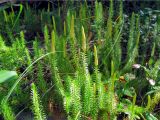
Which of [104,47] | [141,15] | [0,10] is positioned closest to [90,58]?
[104,47]

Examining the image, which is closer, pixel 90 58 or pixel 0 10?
pixel 90 58

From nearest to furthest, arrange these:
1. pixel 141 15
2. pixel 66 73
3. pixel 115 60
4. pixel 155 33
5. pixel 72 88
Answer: pixel 72 88 < pixel 66 73 < pixel 115 60 < pixel 155 33 < pixel 141 15

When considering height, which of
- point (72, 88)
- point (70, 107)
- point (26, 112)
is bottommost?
point (26, 112)

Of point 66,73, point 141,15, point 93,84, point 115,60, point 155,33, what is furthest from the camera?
point 141,15

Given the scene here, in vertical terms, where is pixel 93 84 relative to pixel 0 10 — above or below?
below

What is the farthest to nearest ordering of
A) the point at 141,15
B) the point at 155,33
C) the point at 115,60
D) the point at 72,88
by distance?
the point at 141,15
the point at 155,33
the point at 115,60
the point at 72,88

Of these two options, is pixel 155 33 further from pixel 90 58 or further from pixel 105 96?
pixel 105 96

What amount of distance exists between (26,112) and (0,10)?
108cm

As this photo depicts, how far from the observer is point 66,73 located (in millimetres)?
1802

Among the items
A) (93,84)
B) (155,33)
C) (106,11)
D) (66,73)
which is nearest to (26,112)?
(66,73)

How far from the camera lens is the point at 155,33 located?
6.97 feet

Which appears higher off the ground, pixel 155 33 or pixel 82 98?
pixel 155 33

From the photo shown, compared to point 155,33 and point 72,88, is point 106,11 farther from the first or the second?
point 72,88

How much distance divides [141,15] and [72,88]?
1165 mm
